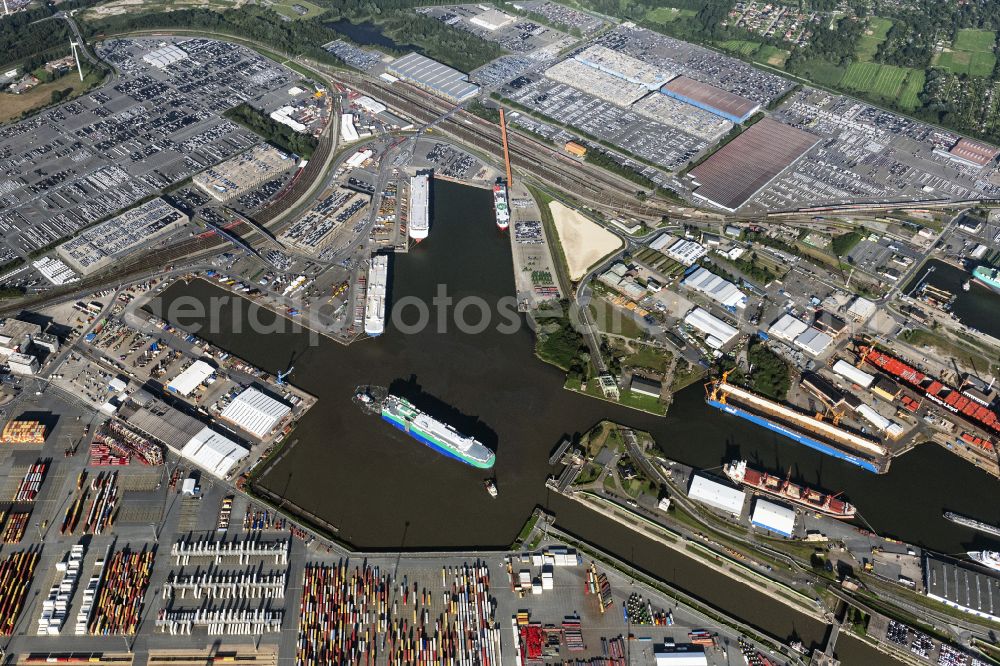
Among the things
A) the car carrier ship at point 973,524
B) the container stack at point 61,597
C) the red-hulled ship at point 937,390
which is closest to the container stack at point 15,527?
the container stack at point 61,597

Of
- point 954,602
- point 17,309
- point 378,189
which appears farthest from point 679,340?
point 17,309

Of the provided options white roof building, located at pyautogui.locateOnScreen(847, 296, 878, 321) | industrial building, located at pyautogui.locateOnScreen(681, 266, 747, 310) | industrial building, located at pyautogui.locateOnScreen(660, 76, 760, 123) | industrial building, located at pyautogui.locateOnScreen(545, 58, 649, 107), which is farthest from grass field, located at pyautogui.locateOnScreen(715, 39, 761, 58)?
white roof building, located at pyautogui.locateOnScreen(847, 296, 878, 321)

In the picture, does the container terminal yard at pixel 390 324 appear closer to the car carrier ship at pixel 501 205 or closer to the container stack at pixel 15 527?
the container stack at pixel 15 527

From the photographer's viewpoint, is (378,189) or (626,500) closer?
(626,500)

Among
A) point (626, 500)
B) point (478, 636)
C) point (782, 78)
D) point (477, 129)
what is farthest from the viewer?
point (782, 78)

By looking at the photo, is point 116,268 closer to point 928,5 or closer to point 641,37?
point 641,37

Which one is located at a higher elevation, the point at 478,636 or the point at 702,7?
the point at 702,7

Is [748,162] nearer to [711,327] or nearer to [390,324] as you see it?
[711,327]
